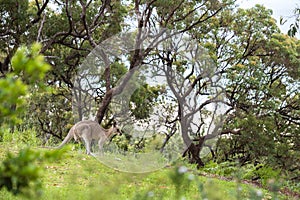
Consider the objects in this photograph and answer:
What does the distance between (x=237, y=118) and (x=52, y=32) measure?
578 cm

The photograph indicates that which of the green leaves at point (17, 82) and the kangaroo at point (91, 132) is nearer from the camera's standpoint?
the green leaves at point (17, 82)

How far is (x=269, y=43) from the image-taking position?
12477 millimetres

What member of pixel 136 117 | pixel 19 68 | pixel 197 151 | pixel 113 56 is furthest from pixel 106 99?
pixel 19 68

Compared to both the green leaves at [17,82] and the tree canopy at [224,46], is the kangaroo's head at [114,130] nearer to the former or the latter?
the tree canopy at [224,46]

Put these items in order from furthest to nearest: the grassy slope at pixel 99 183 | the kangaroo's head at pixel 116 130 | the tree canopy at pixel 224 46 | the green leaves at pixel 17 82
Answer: the tree canopy at pixel 224 46, the kangaroo's head at pixel 116 130, the grassy slope at pixel 99 183, the green leaves at pixel 17 82

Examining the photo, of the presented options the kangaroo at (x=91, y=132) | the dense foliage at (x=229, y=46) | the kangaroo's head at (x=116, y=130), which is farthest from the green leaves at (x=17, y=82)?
the dense foliage at (x=229, y=46)

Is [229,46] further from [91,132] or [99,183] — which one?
[99,183]

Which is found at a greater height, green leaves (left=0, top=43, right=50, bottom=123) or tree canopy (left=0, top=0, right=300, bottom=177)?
tree canopy (left=0, top=0, right=300, bottom=177)

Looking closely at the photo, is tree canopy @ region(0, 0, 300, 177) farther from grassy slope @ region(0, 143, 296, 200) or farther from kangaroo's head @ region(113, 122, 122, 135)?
grassy slope @ region(0, 143, 296, 200)

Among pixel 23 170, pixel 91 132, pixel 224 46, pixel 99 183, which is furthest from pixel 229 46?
pixel 23 170

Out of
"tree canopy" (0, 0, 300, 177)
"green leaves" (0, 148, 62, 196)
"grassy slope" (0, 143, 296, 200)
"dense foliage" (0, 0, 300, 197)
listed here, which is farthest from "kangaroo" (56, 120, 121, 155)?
"green leaves" (0, 148, 62, 196)

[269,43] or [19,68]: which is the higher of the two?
[269,43]

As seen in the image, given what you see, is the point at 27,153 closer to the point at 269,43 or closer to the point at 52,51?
the point at 269,43

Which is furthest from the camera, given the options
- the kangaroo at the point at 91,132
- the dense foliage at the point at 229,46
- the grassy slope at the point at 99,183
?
the dense foliage at the point at 229,46
